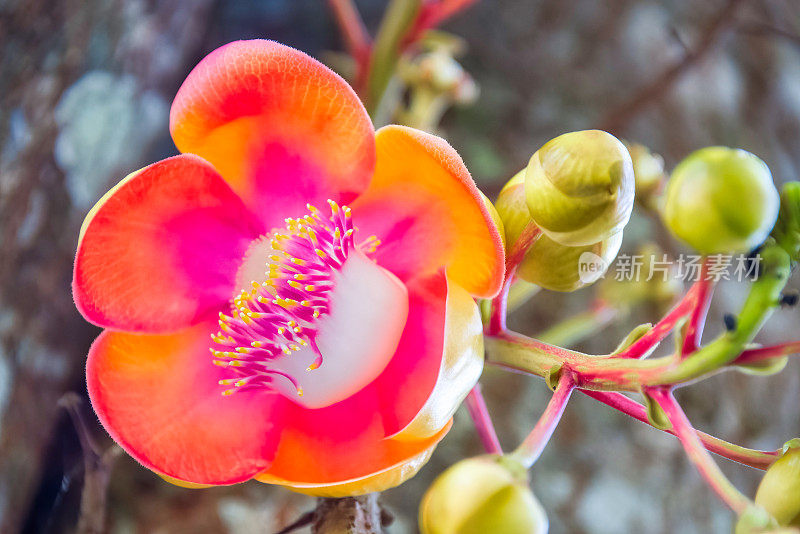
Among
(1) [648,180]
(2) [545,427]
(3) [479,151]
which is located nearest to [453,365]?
(2) [545,427]

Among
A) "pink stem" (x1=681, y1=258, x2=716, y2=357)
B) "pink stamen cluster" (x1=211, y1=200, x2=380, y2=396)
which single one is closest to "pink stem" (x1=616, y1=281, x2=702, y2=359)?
"pink stem" (x1=681, y1=258, x2=716, y2=357)

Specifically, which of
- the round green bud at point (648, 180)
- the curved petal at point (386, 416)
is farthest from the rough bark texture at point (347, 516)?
the round green bud at point (648, 180)

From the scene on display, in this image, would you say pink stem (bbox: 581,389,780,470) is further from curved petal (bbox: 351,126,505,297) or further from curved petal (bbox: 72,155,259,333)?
curved petal (bbox: 72,155,259,333)

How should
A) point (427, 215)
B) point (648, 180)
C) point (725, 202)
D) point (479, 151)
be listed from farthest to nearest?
point (479, 151) → point (648, 180) → point (427, 215) → point (725, 202)

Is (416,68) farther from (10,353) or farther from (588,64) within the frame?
(10,353)

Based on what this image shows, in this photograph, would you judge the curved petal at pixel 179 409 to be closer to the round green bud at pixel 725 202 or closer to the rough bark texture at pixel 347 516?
the rough bark texture at pixel 347 516

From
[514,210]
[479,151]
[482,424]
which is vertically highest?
[514,210]

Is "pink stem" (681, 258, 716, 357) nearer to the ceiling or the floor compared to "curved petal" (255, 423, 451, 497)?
nearer to the ceiling

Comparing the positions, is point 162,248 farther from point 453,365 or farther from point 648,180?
point 648,180

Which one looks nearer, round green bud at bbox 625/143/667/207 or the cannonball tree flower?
the cannonball tree flower
